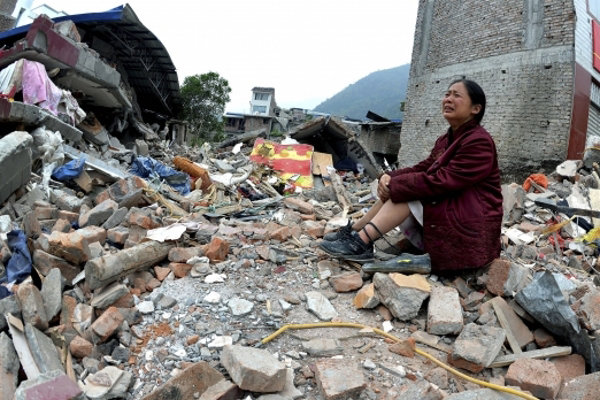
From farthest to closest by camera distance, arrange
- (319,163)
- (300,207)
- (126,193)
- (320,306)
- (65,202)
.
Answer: (319,163)
(300,207)
(126,193)
(65,202)
(320,306)

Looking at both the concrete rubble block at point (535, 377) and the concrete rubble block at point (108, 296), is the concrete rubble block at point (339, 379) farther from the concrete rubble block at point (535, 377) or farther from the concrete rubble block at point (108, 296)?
the concrete rubble block at point (108, 296)

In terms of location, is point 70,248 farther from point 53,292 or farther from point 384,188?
point 384,188

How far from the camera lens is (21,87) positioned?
18.5ft

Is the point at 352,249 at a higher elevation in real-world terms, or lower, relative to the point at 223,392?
higher

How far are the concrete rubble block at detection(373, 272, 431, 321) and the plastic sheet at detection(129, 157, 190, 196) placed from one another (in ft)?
13.8

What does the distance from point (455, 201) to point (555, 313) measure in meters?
0.87

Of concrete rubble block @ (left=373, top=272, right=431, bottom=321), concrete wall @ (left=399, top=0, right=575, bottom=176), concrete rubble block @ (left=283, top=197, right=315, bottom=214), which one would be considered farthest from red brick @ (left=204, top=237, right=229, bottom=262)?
concrete wall @ (left=399, top=0, right=575, bottom=176)

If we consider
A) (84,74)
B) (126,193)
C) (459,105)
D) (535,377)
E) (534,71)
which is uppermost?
(534,71)

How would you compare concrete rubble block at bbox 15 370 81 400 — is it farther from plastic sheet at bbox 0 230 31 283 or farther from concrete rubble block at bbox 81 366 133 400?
plastic sheet at bbox 0 230 31 283

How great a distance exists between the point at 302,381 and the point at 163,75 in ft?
42.0

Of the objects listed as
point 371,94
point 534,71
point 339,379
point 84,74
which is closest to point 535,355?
point 339,379

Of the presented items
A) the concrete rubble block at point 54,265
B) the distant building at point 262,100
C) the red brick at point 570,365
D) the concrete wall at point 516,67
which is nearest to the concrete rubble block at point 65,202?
the concrete rubble block at point 54,265

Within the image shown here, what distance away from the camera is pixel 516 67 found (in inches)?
385

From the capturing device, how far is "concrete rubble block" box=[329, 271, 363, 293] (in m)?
2.66
